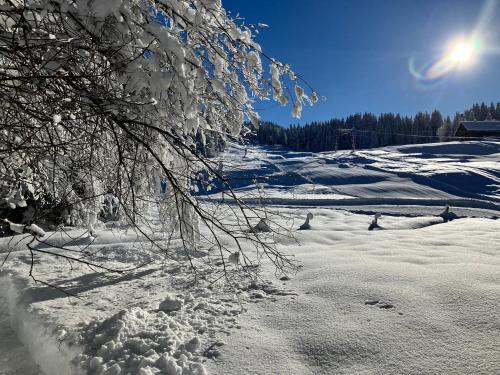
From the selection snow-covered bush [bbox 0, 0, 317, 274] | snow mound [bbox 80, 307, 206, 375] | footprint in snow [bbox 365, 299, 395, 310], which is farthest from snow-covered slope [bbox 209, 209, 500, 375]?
snow-covered bush [bbox 0, 0, 317, 274]

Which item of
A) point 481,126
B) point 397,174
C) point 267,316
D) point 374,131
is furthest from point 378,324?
point 374,131

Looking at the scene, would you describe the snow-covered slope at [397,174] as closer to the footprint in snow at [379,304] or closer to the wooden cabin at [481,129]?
the footprint in snow at [379,304]

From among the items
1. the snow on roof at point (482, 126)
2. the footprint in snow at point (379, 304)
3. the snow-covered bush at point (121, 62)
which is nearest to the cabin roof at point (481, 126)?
the snow on roof at point (482, 126)

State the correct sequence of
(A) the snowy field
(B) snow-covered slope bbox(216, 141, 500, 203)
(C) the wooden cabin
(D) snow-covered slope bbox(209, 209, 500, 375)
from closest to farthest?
(D) snow-covered slope bbox(209, 209, 500, 375) < (A) the snowy field < (B) snow-covered slope bbox(216, 141, 500, 203) < (C) the wooden cabin

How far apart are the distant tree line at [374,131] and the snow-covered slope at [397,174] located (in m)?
37.2

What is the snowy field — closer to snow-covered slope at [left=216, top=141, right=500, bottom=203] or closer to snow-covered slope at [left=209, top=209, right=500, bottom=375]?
snow-covered slope at [left=209, top=209, right=500, bottom=375]

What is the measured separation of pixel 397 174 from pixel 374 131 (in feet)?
190

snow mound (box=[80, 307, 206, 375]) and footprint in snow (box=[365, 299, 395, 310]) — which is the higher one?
footprint in snow (box=[365, 299, 395, 310])

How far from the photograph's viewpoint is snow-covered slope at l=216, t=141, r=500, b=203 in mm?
30516

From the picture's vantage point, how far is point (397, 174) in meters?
37.8

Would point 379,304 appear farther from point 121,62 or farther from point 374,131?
point 374,131

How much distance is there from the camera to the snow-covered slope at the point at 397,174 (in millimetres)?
30516

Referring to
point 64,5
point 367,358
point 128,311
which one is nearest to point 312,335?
point 367,358

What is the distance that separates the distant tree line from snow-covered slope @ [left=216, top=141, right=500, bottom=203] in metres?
37.2
